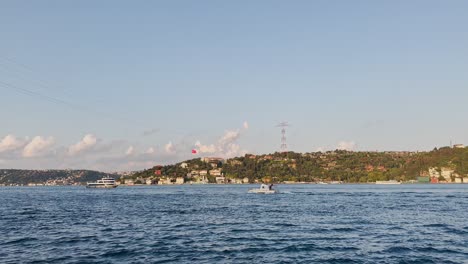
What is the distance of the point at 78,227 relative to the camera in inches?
2101

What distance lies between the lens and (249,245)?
39.2 meters

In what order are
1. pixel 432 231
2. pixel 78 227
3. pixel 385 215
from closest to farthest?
pixel 432 231
pixel 78 227
pixel 385 215

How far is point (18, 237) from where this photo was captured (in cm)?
4522

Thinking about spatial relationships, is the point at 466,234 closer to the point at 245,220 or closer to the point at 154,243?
the point at 245,220

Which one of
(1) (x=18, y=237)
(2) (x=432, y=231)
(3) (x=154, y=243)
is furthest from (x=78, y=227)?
(2) (x=432, y=231)

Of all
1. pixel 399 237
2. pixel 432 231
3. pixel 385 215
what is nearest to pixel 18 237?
pixel 399 237

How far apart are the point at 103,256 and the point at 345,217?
39639 millimetres

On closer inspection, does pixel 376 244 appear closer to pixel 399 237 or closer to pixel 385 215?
pixel 399 237

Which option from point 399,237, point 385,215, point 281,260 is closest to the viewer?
point 281,260

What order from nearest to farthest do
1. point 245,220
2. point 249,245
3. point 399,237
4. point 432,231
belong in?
point 249,245 < point 399,237 < point 432,231 < point 245,220

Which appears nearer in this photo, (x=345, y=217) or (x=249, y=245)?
(x=249, y=245)

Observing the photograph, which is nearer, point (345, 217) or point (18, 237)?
point (18, 237)

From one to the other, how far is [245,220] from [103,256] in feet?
94.7

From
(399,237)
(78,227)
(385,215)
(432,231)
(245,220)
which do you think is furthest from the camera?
(385,215)
